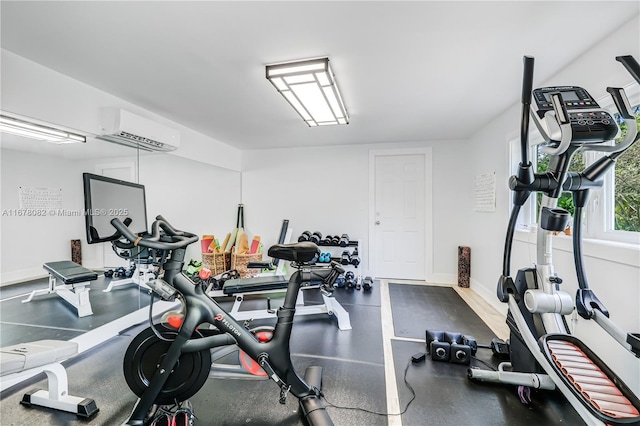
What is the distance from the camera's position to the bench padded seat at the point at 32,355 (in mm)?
1325

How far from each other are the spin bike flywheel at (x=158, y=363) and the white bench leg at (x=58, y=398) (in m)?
0.34

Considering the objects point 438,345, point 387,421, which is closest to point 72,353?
point 387,421

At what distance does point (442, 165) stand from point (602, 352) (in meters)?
3.02

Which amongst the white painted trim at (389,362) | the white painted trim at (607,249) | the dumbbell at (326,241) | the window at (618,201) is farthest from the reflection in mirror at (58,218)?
the window at (618,201)

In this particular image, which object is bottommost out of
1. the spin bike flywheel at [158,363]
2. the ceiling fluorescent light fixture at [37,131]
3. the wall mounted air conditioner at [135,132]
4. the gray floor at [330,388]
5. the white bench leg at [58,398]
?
the gray floor at [330,388]

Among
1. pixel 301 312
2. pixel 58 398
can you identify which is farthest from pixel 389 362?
pixel 58 398

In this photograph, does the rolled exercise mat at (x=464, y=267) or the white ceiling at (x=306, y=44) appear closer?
the white ceiling at (x=306, y=44)

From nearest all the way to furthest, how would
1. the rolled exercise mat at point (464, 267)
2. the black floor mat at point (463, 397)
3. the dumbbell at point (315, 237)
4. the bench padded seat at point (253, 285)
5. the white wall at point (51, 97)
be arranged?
the black floor mat at point (463, 397) → the white wall at point (51, 97) → the bench padded seat at point (253, 285) → the rolled exercise mat at point (464, 267) → the dumbbell at point (315, 237)

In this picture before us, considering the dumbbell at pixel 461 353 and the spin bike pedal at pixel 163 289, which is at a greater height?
the spin bike pedal at pixel 163 289

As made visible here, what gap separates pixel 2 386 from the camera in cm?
172

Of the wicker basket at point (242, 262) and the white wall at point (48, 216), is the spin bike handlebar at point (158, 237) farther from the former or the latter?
the wicker basket at point (242, 262)

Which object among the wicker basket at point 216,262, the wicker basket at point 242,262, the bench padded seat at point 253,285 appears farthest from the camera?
the wicker basket at point 242,262

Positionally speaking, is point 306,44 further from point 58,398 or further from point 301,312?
point 58,398

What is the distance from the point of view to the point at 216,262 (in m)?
3.88
